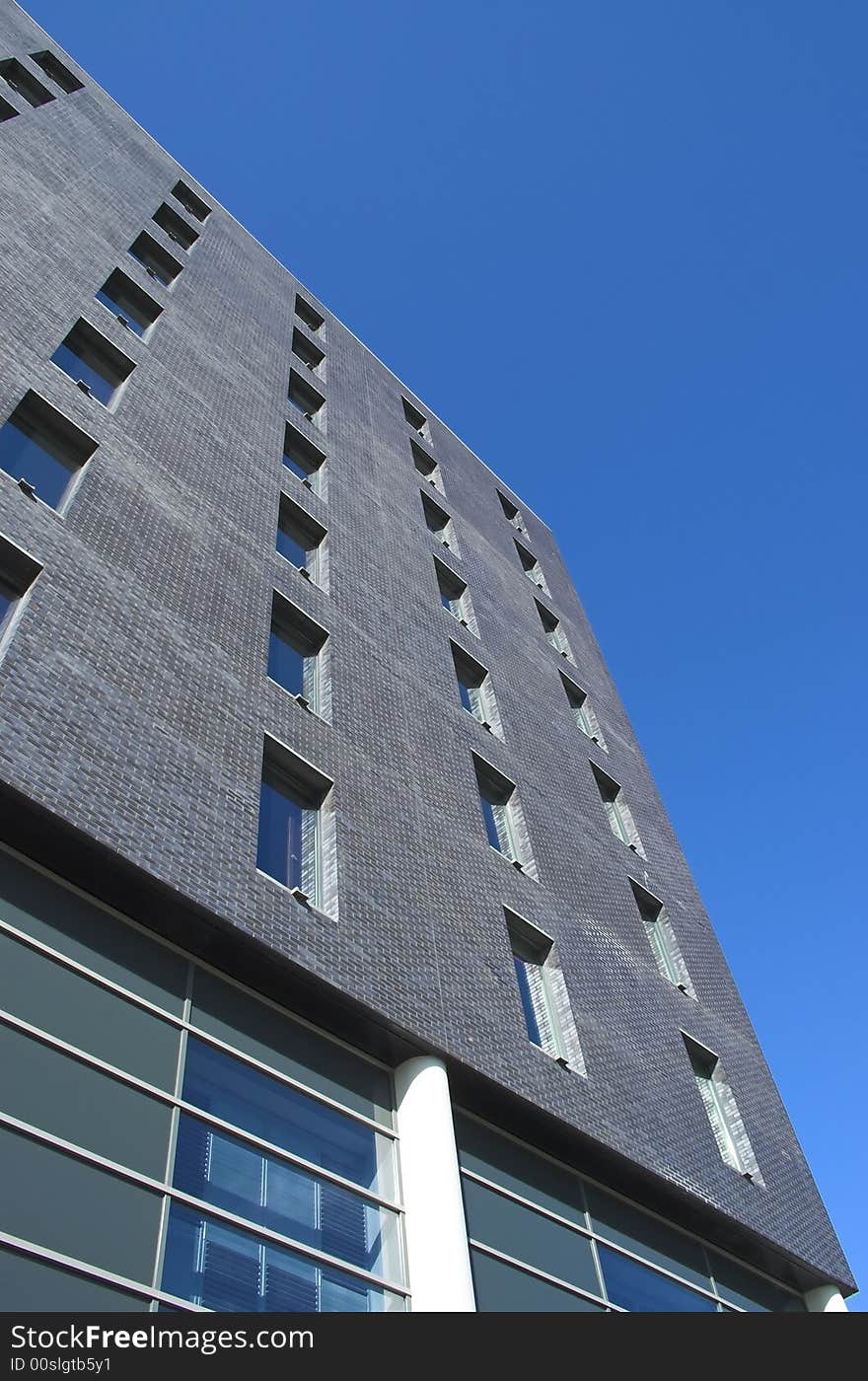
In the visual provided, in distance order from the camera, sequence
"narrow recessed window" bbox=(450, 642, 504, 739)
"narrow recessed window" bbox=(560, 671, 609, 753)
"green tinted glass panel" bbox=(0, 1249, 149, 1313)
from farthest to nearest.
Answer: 1. "narrow recessed window" bbox=(560, 671, 609, 753)
2. "narrow recessed window" bbox=(450, 642, 504, 739)
3. "green tinted glass panel" bbox=(0, 1249, 149, 1313)

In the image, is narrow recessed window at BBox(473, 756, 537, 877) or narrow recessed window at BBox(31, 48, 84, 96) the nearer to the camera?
narrow recessed window at BBox(473, 756, 537, 877)

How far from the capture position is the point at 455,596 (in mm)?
24812

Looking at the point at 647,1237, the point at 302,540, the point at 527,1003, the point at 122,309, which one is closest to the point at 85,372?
the point at 122,309

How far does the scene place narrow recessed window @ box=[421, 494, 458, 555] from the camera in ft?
88.6

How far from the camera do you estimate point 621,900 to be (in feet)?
67.3

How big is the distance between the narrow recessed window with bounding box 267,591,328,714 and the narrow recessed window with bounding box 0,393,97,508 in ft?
11.2

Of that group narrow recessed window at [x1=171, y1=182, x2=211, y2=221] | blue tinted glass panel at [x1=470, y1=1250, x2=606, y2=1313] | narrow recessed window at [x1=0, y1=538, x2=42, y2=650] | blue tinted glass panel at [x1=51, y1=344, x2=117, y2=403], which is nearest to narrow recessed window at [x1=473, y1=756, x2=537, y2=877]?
blue tinted glass panel at [x1=470, y1=1250, x2=606, y2=1313]

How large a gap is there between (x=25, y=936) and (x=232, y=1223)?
9.64ft

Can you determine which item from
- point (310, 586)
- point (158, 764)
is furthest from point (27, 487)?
point (310, 586)

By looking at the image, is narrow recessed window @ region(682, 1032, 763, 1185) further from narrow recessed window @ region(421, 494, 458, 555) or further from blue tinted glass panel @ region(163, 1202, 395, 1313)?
narrow recessed window @ region(421, 494, 458, 555)

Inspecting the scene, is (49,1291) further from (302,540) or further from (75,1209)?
(302,540)

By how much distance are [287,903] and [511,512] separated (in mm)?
25635

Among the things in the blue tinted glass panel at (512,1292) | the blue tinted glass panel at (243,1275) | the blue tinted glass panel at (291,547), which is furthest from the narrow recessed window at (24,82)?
the blue tinted glass panel at (512,1292)

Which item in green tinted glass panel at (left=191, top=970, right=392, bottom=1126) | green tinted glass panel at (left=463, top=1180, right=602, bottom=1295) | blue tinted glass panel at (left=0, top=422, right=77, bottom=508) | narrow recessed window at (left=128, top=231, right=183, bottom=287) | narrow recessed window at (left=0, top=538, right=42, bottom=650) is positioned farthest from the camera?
narrow recessed window at (left=128, top=231, right=183, bottom=287)
